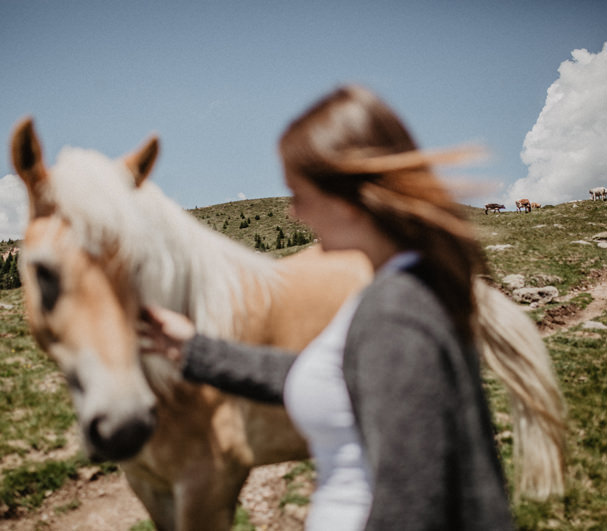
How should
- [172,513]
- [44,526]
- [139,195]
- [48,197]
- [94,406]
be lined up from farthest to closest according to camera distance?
[44,526], [172,513], [139,195], [48,197], [94,406]

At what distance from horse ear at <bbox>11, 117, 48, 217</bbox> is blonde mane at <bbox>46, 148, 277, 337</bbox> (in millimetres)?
70

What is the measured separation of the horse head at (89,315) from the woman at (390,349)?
58 centimetres

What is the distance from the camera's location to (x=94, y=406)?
1.34 metres

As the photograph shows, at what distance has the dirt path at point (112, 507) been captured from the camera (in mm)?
3715

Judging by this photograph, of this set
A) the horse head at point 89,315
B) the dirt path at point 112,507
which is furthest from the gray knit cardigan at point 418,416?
the dirt path at point 112,507

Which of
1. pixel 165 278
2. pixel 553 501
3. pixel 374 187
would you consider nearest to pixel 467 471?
pixel 374 187

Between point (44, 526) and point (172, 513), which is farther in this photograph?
point (44, 526)

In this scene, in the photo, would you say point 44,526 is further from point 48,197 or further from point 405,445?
point 405,445

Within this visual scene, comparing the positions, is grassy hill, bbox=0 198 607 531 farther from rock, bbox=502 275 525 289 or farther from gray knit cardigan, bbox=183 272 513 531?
gray knit cardigan, bbox=183 272 513 531

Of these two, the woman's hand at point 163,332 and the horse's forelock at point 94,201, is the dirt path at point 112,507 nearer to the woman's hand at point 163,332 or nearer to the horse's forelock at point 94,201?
the woman's hand at point 163,332

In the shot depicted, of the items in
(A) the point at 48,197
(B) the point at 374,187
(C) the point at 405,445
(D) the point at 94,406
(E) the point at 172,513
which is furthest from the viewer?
(E) the point at 172,513

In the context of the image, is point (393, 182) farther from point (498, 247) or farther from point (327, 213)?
point (498, 247)

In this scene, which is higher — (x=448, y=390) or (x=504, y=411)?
(x=448, y=390)

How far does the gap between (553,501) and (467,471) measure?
149 inches
